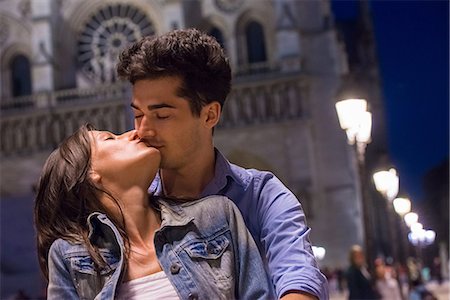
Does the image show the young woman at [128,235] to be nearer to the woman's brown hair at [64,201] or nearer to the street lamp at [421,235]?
the woman's brown hair at [64,201]

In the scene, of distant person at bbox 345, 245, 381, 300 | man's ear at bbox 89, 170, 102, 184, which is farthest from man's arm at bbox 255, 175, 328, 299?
distant person at bbox 345, 245, 381, 300

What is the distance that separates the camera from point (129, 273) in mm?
1224

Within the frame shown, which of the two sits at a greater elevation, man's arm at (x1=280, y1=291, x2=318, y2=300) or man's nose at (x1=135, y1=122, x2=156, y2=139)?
man's nose at (x1=135, y1=122, x2=156, y2=139)

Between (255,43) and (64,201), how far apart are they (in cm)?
1693

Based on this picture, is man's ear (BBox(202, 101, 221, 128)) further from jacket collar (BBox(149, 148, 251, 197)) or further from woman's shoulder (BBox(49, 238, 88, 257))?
woman's shoulder (BBox(49, 238, 88, 257))

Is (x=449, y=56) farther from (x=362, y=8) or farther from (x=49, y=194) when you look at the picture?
(x=49, y=194)

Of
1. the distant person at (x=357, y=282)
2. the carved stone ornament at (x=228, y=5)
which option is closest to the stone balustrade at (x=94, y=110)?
the carved stone ornament at (x=228, y=5)

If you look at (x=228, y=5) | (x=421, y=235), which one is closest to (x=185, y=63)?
(x=421, y=235)

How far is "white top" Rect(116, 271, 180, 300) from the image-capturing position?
3.91ft

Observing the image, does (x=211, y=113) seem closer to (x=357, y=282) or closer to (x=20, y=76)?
(x=357, y=282)

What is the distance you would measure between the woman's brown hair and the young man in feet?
0.44

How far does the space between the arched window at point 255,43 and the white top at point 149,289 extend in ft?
55.0

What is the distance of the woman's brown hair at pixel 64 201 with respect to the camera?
49.3 inches

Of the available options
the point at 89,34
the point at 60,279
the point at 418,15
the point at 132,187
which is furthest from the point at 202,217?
the point at 89,34
